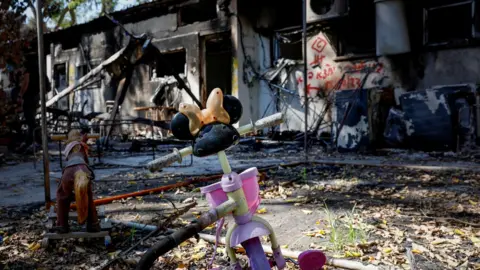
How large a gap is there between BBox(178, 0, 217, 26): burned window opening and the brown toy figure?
1310 cm

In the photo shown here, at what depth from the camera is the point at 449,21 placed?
1055cm

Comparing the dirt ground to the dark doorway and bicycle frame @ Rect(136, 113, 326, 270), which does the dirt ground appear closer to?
bicycle frame @ Rect(136, 113, 326, 270)

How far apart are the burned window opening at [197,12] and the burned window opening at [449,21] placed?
7605 millimetres

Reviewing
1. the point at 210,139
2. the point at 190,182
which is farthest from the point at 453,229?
the point at 190,182

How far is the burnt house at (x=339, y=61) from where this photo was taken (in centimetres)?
909

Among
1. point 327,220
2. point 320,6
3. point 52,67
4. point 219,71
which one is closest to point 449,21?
point 320,6

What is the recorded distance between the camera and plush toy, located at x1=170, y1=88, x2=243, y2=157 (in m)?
1.67

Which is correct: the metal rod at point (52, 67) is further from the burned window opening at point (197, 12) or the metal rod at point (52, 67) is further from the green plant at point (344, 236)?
the green plant at point (344, 236)

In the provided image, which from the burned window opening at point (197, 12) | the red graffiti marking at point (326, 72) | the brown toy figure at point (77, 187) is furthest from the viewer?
the burned window opening at point (197, 12)

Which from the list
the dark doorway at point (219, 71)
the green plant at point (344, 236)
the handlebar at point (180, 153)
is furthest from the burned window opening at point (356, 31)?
the handlebar at point (180, 153)

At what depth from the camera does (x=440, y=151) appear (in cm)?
883

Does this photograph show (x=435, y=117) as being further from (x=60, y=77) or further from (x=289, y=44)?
(x=60, y=77)

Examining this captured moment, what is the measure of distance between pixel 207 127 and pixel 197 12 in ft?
51.4

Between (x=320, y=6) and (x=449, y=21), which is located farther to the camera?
(x=320, y=6)
